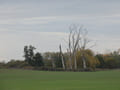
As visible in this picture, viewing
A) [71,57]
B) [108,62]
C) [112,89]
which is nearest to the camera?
[112,89]

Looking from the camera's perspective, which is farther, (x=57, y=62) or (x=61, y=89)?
(x=57, y=62)

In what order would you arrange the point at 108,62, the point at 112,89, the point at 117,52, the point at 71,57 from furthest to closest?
the point at 117,52 < the point at 108,62 < the point at 71,57 < the point at 112,89

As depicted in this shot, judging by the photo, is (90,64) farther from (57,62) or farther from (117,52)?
(117,52)

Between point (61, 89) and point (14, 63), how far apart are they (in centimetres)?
6272

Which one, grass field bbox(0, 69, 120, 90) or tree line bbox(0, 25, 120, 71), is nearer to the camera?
grass field bbox(0, 69, 120, 90)

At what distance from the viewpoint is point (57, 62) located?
245 feet

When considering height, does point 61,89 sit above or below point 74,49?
below

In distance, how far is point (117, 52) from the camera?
93.2 metres

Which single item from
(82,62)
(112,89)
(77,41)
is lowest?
(112,89)

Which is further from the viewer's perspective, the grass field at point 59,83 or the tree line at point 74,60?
the tree line at point 74,60

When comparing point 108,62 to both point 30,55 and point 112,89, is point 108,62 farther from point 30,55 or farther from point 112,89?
point 112,89

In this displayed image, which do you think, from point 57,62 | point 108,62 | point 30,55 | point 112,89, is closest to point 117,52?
point 108,62

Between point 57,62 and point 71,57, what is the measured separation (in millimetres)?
9510

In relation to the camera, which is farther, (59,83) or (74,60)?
(74,60)
